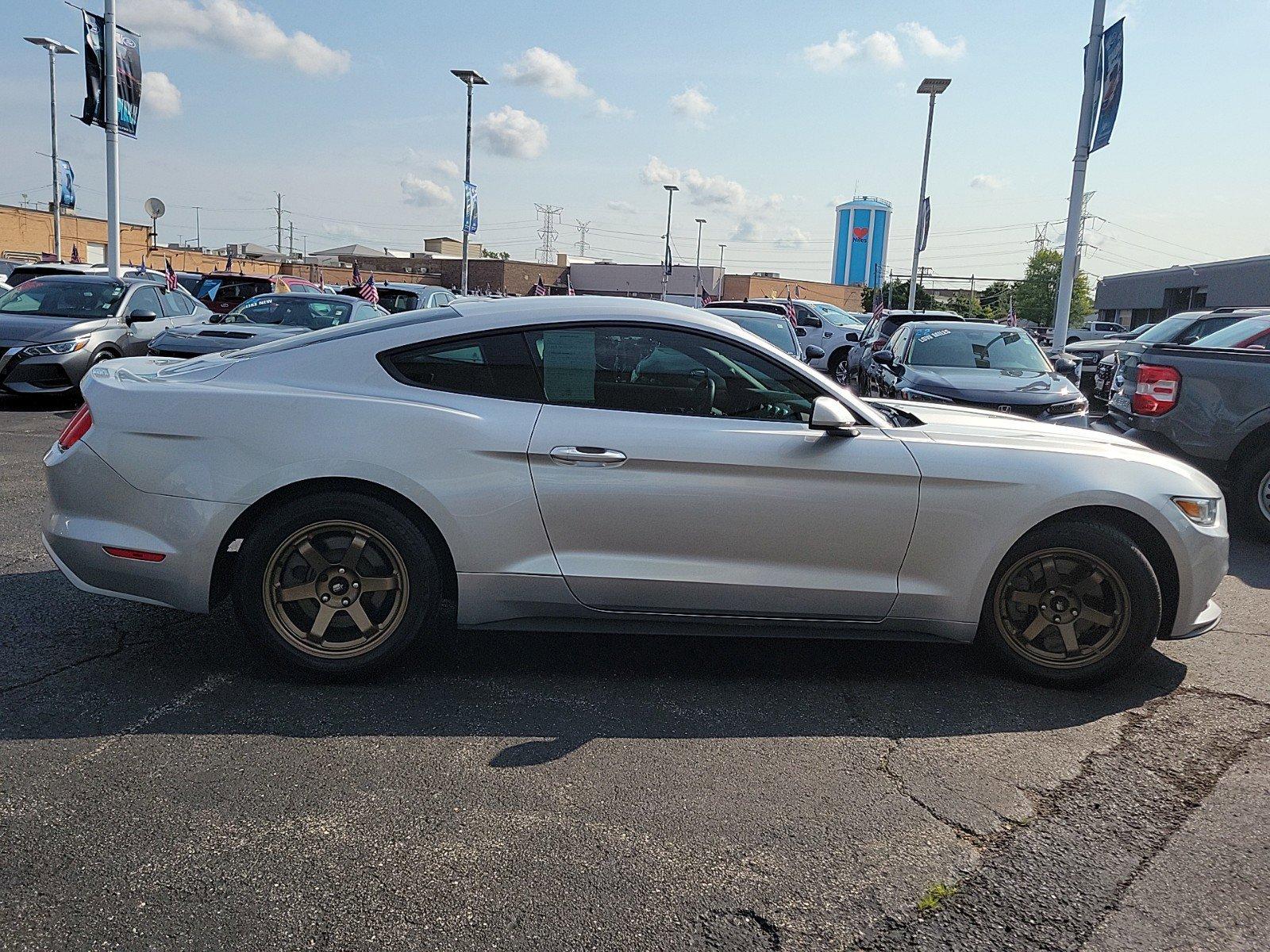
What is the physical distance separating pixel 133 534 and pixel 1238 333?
26.1ft

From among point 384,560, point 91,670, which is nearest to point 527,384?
point 384,560

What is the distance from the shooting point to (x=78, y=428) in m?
3.99

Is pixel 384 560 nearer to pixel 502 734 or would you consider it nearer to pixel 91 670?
pixel 502 734

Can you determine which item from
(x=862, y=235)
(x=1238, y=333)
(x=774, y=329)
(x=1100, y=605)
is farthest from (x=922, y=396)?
(x=862, y=235)


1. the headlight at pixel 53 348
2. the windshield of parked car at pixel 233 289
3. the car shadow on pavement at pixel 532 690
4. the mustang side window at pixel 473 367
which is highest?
the windshield of parked car at pixel 233 289

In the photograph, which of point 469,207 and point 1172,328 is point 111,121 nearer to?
point 1172,328

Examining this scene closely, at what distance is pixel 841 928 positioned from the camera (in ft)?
8.29

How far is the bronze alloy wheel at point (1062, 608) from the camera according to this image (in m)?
4.14

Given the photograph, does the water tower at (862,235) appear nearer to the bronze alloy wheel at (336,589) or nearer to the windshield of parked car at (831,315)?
the windshield of parked car at (831,315)

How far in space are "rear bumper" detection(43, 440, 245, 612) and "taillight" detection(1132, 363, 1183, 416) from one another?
6707 millimetres

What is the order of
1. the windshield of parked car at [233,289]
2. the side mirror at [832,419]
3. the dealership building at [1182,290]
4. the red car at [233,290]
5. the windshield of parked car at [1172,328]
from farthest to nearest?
the dealership building at [1182,290] → the windshield of parked car at [233,289] → the red car at [233,290] → the windshield of parked car at [1172,328] → the side mirror at [832,419]

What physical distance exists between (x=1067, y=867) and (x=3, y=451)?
Result: 30.1 feet

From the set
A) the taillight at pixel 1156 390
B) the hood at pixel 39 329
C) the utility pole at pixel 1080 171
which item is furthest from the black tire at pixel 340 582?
the utility pole at pixel 1080 171

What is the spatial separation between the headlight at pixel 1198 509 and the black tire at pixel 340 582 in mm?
3017
